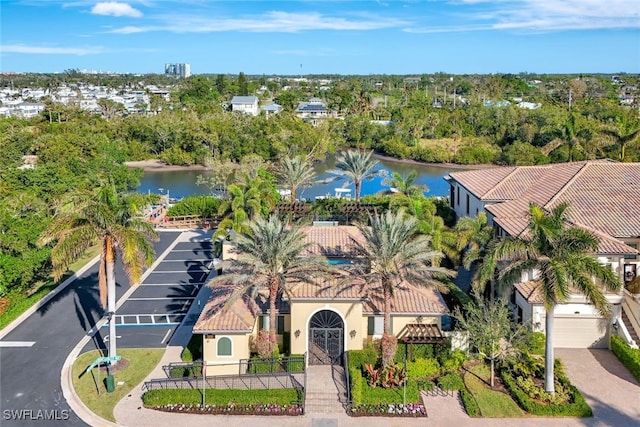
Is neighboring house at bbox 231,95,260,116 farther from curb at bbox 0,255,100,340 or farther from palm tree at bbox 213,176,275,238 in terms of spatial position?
curb at bbox 0,255,100,340

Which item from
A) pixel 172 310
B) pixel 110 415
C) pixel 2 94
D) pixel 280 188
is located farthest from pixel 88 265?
pixel 2 94

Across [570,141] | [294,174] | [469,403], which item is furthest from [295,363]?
[570,141]

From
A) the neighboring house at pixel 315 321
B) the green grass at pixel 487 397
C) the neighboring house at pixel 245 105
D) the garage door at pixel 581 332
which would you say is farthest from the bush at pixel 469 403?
the neighboring house at pixel 245 105

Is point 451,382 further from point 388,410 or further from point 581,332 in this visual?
point 581,332

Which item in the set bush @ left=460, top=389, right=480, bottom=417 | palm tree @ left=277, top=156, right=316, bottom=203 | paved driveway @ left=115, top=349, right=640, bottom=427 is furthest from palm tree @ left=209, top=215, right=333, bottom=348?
palm tree @ left=277, top=156, right=316, bottom=203

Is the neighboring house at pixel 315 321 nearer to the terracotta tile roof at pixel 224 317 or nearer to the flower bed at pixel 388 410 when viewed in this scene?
the terracotta tile roof at pixel 224 317

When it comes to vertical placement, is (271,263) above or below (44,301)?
above

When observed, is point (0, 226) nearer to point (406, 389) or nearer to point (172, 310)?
point (172, 310)

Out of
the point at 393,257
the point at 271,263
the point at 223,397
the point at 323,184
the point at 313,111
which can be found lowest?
the point at 223,397
